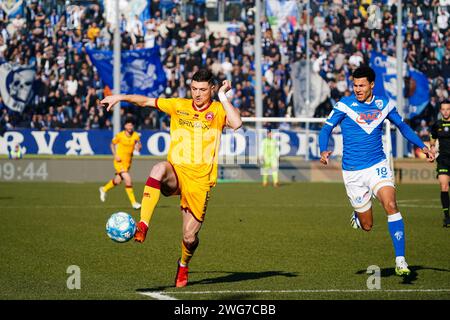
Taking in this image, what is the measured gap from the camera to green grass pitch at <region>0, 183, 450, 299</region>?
31.0 feet

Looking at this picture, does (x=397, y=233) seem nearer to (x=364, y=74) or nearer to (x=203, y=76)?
(x=364, y=74)

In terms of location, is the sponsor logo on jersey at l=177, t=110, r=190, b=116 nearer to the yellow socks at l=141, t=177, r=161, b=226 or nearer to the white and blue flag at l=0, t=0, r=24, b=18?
the yellow socks at l=141, t=177, r=161, b=226

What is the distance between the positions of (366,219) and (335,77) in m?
25.8

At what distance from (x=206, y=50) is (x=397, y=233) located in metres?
27.1

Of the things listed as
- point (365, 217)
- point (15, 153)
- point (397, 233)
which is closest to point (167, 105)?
point (365, 217)

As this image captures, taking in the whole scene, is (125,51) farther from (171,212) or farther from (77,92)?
(171,212)

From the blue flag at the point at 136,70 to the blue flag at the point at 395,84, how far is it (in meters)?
8.55

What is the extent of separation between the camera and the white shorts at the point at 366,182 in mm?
10938

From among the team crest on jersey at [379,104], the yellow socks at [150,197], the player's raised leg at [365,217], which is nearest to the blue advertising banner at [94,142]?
the player's raised leg at [365,217]

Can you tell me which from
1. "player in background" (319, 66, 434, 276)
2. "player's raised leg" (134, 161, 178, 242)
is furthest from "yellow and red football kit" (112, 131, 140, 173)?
"player's raised leg" (134, 161, 178, 242)

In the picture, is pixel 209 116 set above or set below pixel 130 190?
above

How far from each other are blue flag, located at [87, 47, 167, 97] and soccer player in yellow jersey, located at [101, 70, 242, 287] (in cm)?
2534

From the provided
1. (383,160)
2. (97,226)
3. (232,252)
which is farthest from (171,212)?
(383,160)

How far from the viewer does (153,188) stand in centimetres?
945
